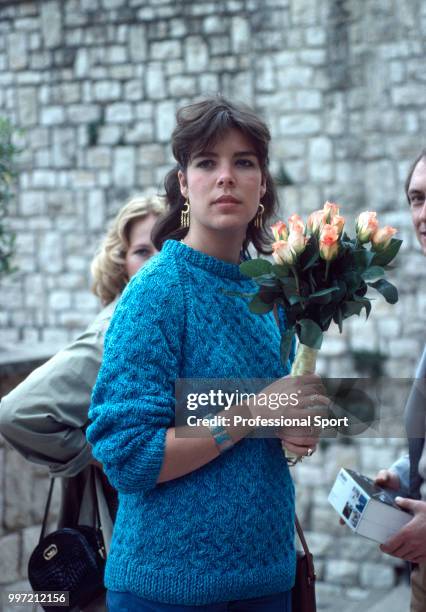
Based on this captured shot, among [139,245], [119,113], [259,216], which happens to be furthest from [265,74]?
[259,216]

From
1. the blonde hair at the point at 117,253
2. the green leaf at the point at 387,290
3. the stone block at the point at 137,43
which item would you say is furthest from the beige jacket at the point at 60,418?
the stone block at the point at 137,43

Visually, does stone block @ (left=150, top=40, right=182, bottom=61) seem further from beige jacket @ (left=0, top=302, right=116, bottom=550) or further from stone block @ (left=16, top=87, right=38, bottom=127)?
beige jacket @ (left=0, top=302, right=116, bottom=550)

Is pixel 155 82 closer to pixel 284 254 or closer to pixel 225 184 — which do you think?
pixel 225 184

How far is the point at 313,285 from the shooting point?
180 cm

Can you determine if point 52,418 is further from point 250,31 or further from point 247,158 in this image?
point 250,31

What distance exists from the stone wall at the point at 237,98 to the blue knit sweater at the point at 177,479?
492 centimetres

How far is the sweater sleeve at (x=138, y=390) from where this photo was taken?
1.71m

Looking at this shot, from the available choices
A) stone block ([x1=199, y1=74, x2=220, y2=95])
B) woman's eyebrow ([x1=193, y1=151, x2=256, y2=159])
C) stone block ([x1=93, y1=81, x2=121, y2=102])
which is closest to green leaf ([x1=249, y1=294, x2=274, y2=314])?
woman's eyebrow ([x1=193, y1=151, x2=256, y2=159])

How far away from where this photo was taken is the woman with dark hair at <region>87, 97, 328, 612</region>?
173 centimetres

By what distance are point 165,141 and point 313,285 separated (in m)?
6.10

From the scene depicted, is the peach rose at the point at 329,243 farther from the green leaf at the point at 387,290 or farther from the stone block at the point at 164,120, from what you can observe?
the stone block at the point at 164,120

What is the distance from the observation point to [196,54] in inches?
296

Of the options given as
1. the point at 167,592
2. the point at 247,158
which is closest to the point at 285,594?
the point at 167,592

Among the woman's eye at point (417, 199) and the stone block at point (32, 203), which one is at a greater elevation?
the woman's eye at point (417, 199)
